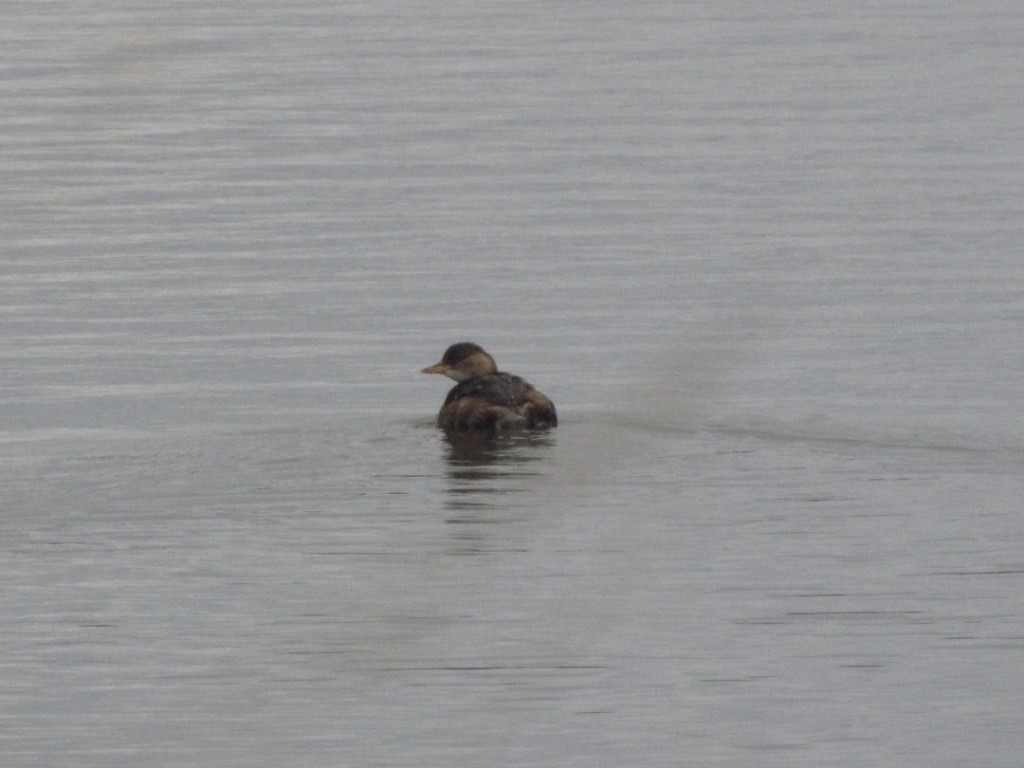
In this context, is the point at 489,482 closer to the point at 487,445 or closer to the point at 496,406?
the point at 487,445

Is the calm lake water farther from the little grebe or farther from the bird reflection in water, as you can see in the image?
the little grebe

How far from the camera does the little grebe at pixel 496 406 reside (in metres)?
13.8

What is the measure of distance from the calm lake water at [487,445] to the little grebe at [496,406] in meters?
0.15

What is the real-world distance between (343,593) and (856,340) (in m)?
7.03

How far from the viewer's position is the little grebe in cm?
1376

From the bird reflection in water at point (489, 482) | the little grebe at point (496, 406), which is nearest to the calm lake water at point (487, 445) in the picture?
the bird reflection in water at point (489, 482)

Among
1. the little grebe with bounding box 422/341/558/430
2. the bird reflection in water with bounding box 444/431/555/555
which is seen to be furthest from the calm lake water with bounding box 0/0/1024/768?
the little grebe with bounding box 422/341/558/430

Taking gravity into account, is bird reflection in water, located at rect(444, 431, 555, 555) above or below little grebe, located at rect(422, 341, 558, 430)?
below

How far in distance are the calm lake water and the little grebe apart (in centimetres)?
15

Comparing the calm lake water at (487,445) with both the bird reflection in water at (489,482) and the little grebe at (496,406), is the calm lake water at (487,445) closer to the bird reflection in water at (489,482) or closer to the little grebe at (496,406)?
the bird reflection in water at (489,482)

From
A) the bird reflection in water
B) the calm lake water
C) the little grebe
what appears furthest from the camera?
the little grebe

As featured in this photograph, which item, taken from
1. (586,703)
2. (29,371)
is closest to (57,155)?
(586,703)

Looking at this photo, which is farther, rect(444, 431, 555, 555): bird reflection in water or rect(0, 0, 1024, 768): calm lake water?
rect(444, 431, 555, 555): bird reflection in water

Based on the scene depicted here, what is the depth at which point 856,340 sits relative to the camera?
16.6 m
